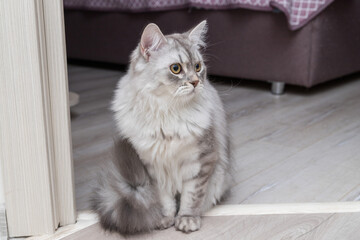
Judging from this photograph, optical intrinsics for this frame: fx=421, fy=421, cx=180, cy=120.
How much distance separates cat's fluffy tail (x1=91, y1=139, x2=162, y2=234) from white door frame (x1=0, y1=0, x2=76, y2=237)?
0.39 ft

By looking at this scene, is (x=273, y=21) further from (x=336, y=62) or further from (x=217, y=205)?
(x=217, y=205)

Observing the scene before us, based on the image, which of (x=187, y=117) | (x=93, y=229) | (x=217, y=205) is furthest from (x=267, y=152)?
(x=93, y=229)

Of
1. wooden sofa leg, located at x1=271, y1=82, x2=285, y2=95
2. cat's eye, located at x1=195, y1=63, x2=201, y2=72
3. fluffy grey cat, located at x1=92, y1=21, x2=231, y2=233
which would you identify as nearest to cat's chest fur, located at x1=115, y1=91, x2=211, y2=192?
fluffy grey cat, located at x1=92, y1=21, x2=231, y2=233

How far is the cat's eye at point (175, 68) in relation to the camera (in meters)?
1.16

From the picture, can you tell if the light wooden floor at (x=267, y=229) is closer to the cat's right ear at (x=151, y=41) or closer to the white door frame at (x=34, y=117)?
the white door frame at (x=34, y=117)

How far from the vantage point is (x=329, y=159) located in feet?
5.79

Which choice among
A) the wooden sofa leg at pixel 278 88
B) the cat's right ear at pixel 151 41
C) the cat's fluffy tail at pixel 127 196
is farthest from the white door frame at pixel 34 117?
the wooden sofa leg at pixel 278 88

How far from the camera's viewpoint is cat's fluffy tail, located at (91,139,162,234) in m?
1.18

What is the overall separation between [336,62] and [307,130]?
2.96ft

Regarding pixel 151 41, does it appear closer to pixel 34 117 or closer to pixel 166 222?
pixel 34 117

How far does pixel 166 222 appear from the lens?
125cm

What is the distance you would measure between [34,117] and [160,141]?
346 millimetres

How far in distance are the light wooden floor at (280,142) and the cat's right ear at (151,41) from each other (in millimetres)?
561

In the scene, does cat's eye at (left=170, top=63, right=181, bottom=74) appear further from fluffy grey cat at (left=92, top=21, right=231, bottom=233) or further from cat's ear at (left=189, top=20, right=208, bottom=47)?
cat's ear at (left=189, top=20, right=208, bottom=47)
